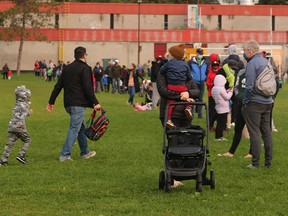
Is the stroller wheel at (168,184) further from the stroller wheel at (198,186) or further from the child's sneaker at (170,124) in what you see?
the child's sneaker at (170,124)

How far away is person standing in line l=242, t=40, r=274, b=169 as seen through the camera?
1250cm

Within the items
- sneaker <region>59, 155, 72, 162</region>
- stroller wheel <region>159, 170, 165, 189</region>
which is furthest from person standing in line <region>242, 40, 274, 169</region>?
sneaker <region>59, 155, 72, 162</region>

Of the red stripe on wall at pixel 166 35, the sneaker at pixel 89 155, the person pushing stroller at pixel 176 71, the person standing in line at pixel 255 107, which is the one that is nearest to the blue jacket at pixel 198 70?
the sneaker at pixel 89 155

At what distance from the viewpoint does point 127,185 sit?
435 inches

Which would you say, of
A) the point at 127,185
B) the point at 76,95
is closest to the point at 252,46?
the point at 76,95

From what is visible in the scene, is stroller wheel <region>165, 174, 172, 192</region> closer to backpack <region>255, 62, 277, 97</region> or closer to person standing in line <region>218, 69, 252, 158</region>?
backpack <region>255, 62, 277, 97</region>

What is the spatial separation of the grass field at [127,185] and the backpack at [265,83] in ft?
3.96

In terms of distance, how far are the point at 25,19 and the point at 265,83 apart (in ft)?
243

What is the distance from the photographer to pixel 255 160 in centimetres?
1278

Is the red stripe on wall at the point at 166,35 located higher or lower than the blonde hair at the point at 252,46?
higher

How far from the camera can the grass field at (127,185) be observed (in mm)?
9289

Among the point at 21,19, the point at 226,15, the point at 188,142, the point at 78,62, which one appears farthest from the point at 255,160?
the point at 226,15

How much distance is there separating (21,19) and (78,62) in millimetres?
71879

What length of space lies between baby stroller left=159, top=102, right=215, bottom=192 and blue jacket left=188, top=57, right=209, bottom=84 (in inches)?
504
